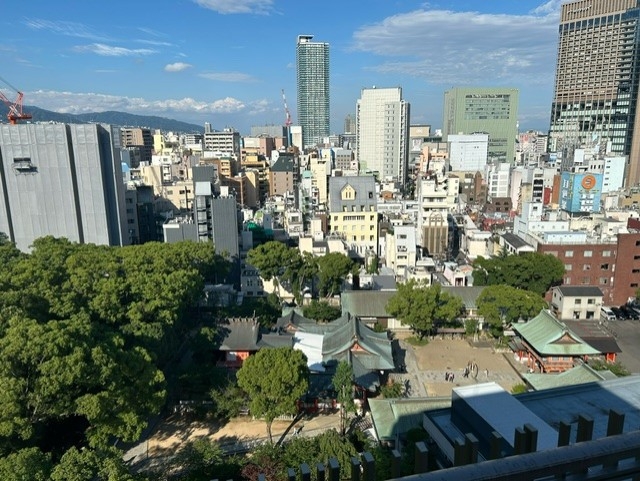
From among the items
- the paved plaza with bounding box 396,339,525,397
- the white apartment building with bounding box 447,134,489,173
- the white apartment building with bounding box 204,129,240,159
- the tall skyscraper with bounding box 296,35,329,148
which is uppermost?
the tall skyscraper with bounding box 296,35,329,148

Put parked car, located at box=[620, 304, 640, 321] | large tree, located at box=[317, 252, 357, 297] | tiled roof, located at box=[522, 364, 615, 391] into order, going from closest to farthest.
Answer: tiled roof, located at box=[522, 364, 615, 391] < parked car, located at box=[620, 304, 640, 321] < large tree, located at box=[317, 252, 357, 297]

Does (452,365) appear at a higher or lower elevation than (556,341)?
lower

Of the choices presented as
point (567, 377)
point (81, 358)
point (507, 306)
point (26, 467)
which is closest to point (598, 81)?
point (507, 306)

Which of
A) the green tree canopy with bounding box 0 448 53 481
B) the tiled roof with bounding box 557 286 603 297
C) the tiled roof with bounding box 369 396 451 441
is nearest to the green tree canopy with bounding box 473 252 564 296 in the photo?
the tiled roof with bounding box 557 286 603 297

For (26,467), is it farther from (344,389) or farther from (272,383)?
(344,389)

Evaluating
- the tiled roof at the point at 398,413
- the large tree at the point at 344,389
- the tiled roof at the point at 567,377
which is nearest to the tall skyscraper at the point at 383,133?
the tiled roof at the point at 567,377

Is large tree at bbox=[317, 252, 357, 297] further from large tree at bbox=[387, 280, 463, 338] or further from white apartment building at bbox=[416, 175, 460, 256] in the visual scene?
white apartment building at bbox=[416, 175, 460, 256]
